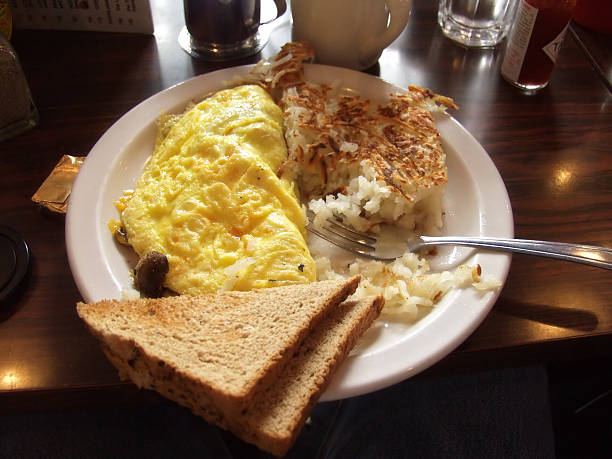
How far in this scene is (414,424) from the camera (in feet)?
4.94

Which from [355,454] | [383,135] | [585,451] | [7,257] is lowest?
[585,451]

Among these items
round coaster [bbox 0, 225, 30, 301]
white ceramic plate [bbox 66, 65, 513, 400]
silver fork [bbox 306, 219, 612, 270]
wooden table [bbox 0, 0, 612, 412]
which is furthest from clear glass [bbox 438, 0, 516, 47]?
round coaster [bbox 0, 225, 30, 301]

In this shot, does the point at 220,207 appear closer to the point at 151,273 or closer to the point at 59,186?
the point at 151,273

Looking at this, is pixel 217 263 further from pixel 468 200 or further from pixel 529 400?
pixel 529 400

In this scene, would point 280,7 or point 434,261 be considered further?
point 280,7

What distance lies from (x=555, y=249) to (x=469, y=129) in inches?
29.1

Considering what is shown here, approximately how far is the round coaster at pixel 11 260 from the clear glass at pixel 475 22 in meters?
1.96

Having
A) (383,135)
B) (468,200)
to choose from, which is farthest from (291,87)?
(468,200)

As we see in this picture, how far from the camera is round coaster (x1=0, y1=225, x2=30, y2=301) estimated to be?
130 cm

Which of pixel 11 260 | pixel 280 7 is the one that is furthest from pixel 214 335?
pixel 280 7

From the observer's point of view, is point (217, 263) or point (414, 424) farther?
point (414, 424)

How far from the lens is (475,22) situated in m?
2.29

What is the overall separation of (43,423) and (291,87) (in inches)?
51.3

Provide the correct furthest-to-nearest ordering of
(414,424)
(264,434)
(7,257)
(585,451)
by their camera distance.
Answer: (585,451), (414,424), (7,257), (264,434)
